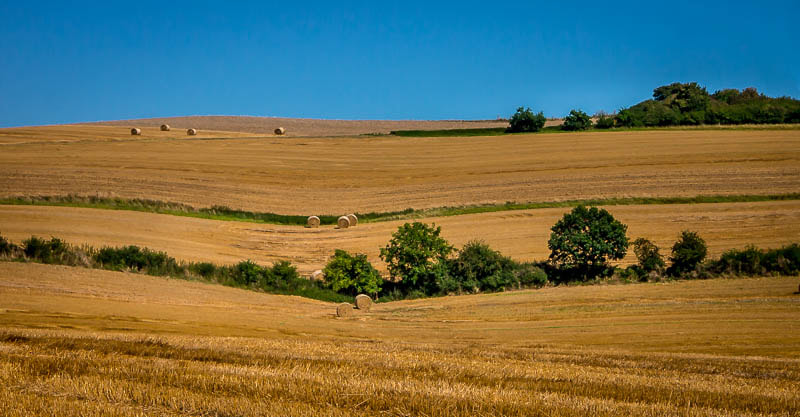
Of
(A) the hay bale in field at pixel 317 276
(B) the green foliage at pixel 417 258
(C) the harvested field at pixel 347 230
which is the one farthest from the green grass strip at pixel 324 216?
(A) the hay bale in field at pixel 317 276

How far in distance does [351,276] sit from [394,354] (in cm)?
2165

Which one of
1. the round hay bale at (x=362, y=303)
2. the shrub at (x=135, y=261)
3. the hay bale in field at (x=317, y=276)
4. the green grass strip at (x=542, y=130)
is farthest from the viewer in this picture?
the green grass strip at (x=542, y=130)

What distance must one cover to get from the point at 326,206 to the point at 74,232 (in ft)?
60.1

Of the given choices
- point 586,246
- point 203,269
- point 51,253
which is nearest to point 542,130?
point 586,246

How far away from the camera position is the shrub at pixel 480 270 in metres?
35.4

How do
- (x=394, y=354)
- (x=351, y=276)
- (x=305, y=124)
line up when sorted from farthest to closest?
1. (x=305, y=124)
2. (x=351, y=276)
3. (x=394, y=354)

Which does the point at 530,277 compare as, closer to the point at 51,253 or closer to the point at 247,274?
the point at 247,274

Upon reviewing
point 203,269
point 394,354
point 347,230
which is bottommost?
point 203,269

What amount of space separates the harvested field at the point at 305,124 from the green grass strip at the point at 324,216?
36.5 m

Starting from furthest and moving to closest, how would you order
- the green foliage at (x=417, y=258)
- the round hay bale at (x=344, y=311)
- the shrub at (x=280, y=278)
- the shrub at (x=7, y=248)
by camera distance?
the green foliage at (x=417, y=258) < the shrub at (x=280, y=278) < the shrub at (x=7, y=248) < the round hay bale at (x=344, y=311)

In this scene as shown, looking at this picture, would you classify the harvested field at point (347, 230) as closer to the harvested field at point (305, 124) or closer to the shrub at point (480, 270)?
the shrub at point (480, 270)

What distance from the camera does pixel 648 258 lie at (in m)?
34.6

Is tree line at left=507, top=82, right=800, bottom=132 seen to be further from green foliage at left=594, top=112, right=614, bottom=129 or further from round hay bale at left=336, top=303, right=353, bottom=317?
round hay bale at left=336, top=303, right=353, bottom=317

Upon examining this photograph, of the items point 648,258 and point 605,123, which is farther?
point 605,123
